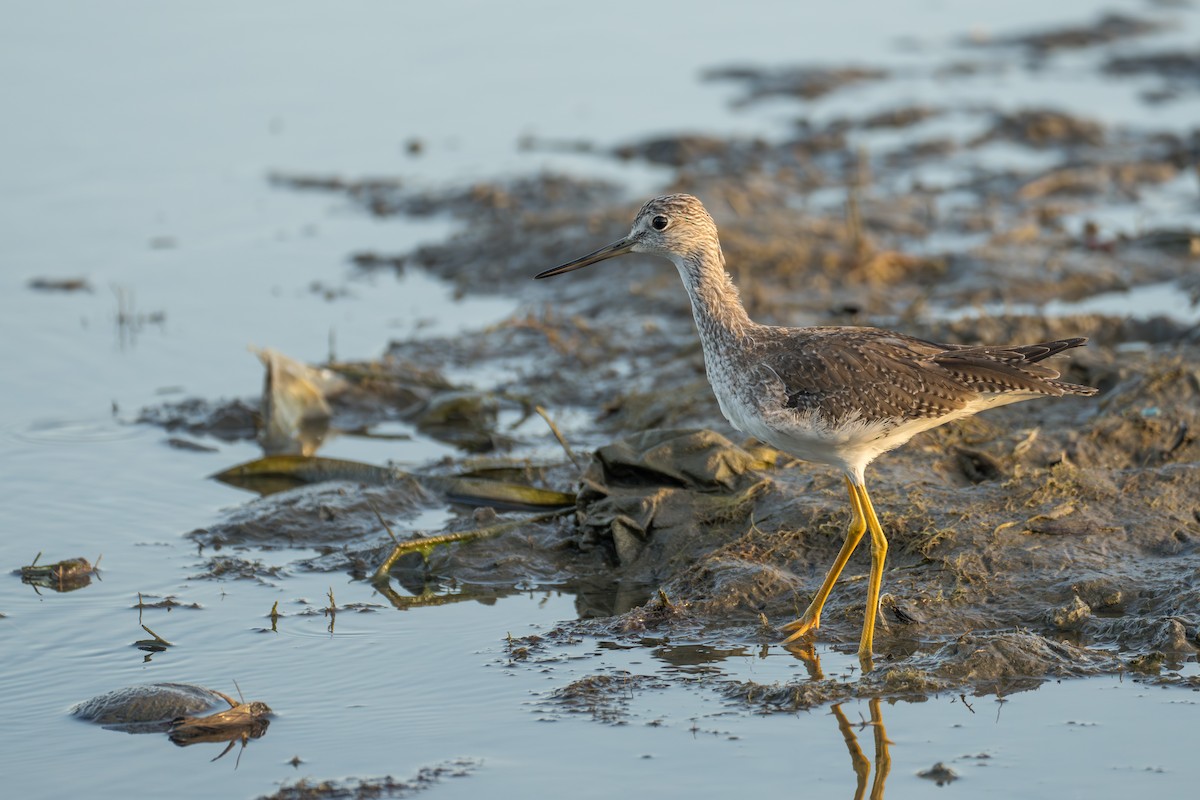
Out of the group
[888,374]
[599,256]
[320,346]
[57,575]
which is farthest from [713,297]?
[320,346]

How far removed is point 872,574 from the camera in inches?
277

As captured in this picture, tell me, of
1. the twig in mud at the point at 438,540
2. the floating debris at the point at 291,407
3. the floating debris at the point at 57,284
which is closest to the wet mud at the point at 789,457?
the twig in mud at the point at 438,540

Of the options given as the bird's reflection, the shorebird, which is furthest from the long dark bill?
the bird's reflection

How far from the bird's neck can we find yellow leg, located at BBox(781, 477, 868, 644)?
90 centimetres

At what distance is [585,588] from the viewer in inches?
306

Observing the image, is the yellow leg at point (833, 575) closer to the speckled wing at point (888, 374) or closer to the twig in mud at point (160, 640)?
the speckled wing at point (888, 374)

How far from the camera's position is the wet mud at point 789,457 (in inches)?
279

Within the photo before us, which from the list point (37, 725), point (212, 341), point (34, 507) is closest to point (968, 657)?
point (37, 725)

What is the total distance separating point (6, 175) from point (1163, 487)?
35.2 ft

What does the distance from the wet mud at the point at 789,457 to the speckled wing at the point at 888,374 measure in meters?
0.91

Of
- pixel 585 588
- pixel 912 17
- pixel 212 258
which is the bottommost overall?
pixel 585 588

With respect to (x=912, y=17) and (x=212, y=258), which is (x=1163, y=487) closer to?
(x=212, y=258)

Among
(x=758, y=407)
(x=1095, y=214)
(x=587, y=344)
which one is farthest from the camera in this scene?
(x=1095, y=214)

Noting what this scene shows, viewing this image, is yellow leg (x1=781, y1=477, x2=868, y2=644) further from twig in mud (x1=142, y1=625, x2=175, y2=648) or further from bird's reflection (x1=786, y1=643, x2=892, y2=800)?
twig in mud (x1=142, y1=625, x2=175, y2=648)
